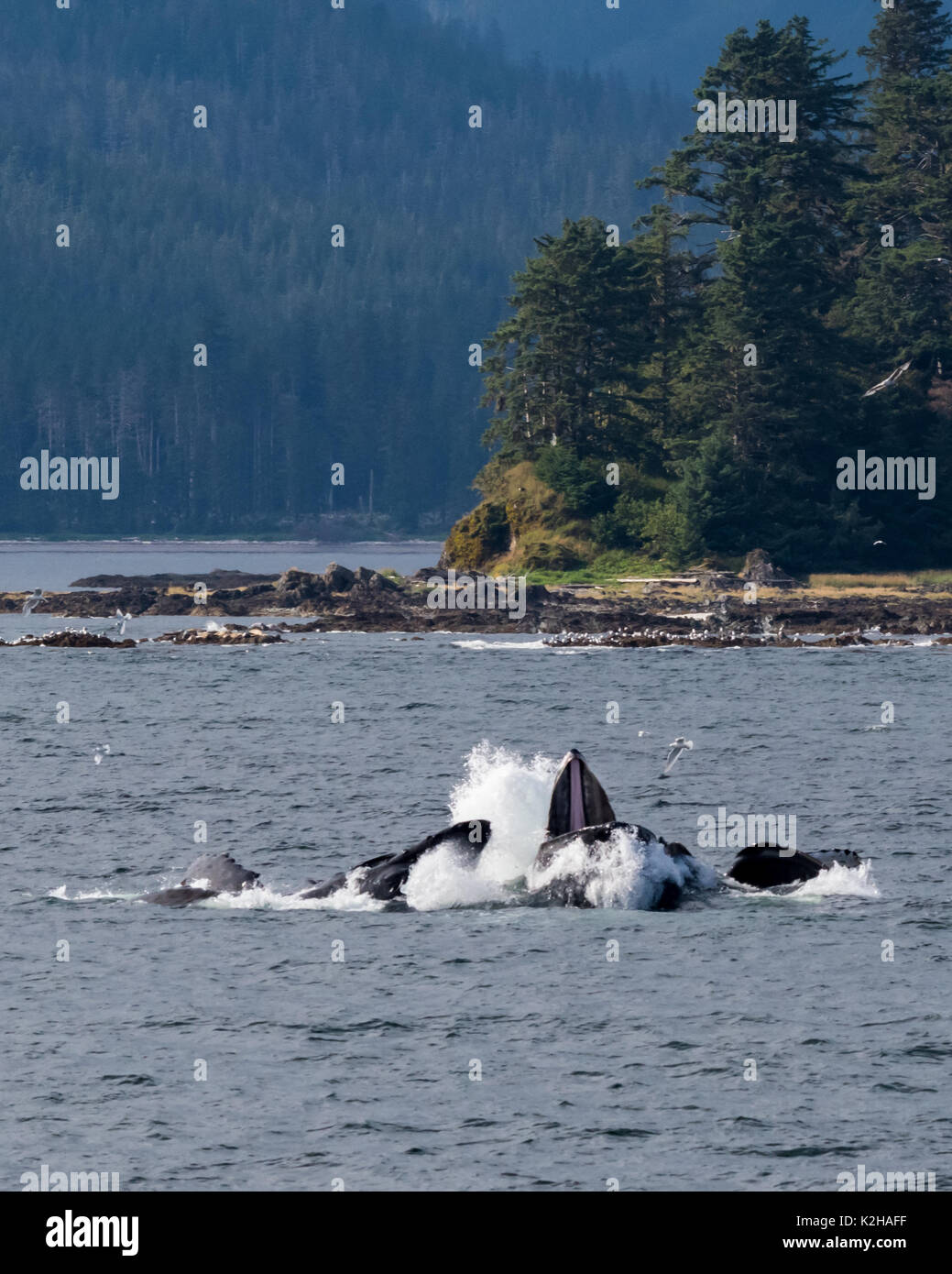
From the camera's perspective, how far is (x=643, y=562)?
11494cm

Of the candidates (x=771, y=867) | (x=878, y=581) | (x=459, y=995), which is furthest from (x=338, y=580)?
(x=459, y=995)

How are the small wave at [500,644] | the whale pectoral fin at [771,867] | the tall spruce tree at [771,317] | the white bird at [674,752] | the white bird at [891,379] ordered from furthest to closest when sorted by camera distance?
1. the white bird at [891,379]
2. the tall spruce tree at [771,317]
3. the small wave at [500,644]
4. the white bird at [674,752]
5. the whale pectoral fin at [771,867]

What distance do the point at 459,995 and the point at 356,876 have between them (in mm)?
6292

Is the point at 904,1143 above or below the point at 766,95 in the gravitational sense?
below

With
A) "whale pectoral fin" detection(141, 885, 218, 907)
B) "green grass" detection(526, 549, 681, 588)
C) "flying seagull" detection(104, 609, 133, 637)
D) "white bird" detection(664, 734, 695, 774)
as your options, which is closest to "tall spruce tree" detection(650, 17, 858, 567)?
"green grass" detection(526, 549, 681, 588)

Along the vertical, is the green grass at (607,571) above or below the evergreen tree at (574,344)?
below

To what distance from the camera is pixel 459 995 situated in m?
23.8

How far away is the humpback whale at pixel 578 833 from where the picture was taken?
27172mm

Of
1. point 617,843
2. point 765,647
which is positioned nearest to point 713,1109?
point 617,843

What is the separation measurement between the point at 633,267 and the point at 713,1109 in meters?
104

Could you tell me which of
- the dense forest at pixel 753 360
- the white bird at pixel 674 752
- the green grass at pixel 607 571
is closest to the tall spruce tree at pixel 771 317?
the dense forest at pixel 753 360

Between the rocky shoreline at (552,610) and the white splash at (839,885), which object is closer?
the white splash at (839,885)

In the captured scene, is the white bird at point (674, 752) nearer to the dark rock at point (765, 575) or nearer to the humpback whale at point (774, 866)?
the humpback whale at point (774, 866)
